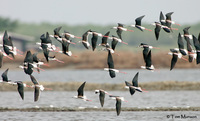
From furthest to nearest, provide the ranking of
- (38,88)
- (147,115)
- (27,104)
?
(27,104)
(147,115)
(38,88)

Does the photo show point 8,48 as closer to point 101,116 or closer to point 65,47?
point 65,47

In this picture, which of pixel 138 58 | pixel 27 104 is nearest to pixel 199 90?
pixel 27 104

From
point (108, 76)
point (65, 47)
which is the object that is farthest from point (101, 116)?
point (108, 76)

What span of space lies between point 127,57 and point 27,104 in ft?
107

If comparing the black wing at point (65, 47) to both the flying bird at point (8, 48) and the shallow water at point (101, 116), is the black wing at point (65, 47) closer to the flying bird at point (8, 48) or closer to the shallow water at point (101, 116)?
the flying bird at point (8, 48)

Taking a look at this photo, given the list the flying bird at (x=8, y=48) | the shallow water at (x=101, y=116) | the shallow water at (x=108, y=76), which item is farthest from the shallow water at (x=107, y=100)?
the shallow water at (x=108, y=76)

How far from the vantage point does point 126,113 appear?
75.4 feet

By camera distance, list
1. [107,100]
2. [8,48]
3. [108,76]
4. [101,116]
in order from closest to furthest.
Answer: [8,48] < [101,116] < [107,100] < [108,76]

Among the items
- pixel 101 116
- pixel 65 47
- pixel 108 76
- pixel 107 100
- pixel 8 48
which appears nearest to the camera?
pixel 65 47

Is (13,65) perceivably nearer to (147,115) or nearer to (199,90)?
(199,90)

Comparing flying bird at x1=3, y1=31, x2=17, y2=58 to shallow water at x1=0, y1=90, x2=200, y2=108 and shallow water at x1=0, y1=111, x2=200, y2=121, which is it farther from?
shallow water at x1=0, y1=90, x2=200, y2=108

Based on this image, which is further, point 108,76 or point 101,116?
point 108,76

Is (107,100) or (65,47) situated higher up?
(65,47)

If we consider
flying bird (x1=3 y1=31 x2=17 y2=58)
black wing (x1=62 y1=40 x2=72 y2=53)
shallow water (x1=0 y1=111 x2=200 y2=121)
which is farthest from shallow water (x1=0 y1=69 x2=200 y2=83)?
black wing (x1=62 y1=40 x2=72 y2=53)
